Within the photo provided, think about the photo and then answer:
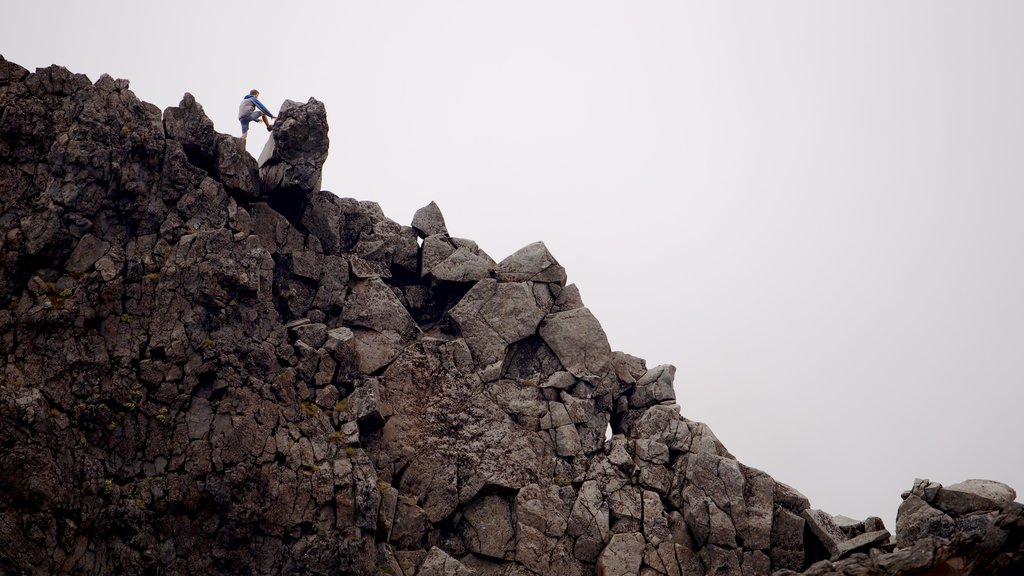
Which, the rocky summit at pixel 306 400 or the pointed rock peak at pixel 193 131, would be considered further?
the pointed rock peak at pixel 193 131

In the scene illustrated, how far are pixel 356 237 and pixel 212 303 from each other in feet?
40.5

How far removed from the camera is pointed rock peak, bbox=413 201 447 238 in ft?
171

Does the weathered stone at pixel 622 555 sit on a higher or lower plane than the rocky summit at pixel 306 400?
lower

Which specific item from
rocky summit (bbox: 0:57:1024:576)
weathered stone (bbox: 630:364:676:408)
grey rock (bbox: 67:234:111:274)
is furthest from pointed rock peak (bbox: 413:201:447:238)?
grey rock (bbox: 67:234:111:274)

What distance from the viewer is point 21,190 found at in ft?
127

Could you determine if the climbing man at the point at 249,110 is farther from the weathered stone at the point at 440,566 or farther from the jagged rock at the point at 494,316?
the weathered stone at the point at 440,566

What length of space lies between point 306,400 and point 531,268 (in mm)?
18499

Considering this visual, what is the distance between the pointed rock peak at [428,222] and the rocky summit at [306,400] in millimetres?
239

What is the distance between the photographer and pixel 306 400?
138 feet

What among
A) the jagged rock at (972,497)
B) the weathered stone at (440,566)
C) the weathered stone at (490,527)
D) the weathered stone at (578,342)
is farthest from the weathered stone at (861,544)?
the weathered stone at (440,566)

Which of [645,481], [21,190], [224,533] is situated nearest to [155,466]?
[224,533]

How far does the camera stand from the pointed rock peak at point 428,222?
2057 inches

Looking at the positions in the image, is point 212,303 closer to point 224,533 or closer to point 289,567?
point 224,533

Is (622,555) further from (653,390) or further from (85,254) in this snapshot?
(85,254)
